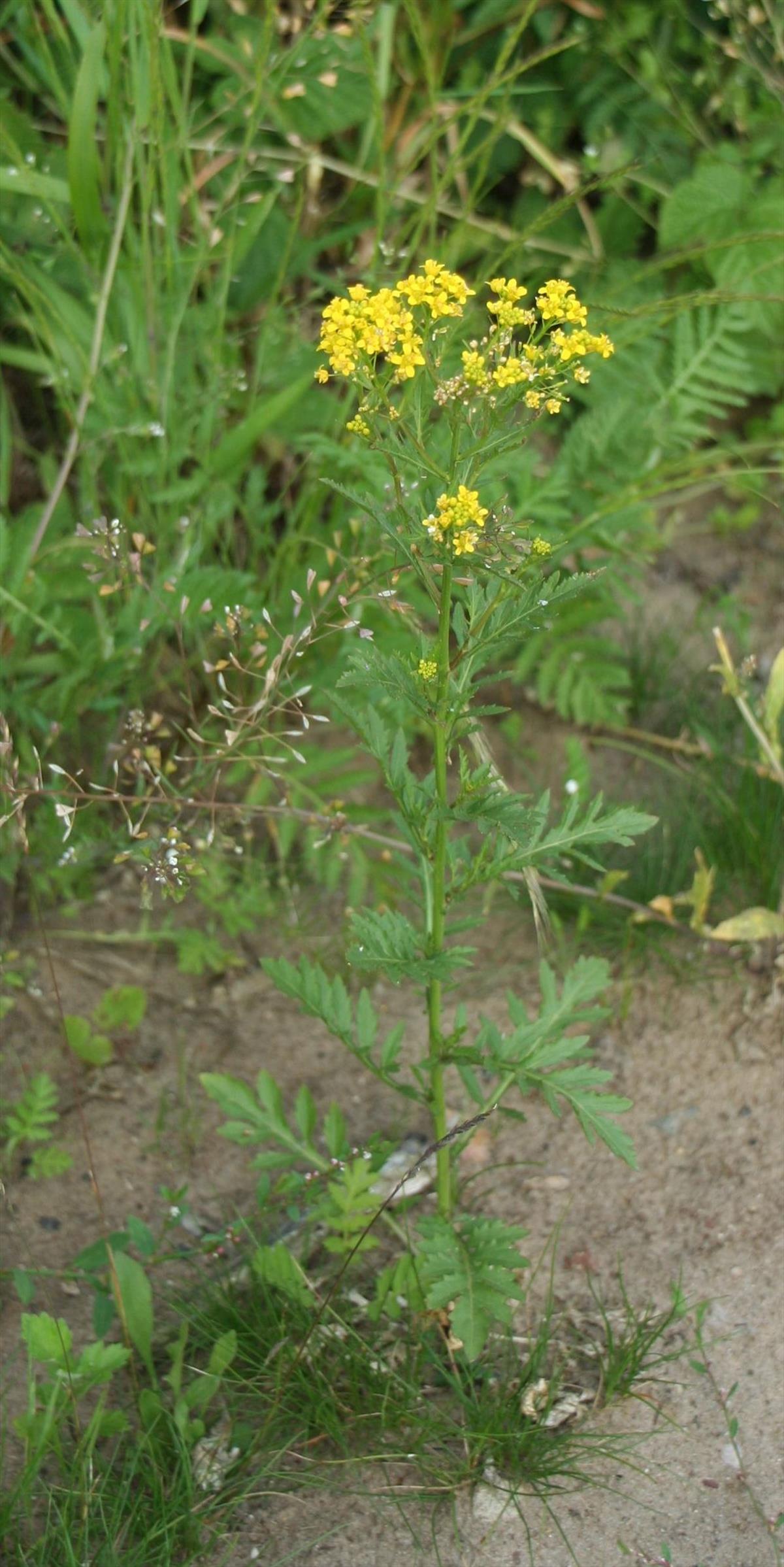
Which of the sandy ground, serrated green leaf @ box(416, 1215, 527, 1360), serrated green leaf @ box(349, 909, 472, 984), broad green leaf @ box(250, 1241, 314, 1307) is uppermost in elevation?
serrated green leaf @ box(349, 909, 472, 984)

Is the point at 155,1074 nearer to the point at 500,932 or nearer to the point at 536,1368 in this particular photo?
the point at 500,932

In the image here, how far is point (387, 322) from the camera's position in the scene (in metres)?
1.42

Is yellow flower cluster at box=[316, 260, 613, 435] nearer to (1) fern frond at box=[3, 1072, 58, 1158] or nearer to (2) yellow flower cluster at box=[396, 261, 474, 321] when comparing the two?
(2) yellow flower cluster at box=[396, 261, 474, 321]

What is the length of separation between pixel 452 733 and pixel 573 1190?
0.87 metres

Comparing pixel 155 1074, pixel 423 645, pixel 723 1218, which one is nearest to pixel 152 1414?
pixel 155 1074

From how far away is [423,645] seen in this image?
1.64 m

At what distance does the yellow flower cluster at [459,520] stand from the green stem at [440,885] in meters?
0.04

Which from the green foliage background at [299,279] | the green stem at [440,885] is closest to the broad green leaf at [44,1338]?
the green stem at [440,885]

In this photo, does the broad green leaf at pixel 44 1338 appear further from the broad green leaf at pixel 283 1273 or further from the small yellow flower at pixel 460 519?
the small yellow flower at pixel 460 519

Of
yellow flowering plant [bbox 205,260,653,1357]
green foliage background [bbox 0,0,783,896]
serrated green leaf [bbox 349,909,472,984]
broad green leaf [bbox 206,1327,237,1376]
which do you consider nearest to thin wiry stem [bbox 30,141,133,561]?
green foliage background [bbox 0,0,783,896]

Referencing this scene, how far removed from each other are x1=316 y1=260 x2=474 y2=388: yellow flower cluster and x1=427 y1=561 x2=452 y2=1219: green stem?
212 millimetres

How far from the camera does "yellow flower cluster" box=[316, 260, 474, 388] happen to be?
56.2 inches

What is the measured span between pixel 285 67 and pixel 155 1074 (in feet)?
5.33

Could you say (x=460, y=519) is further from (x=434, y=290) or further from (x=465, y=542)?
(x=434, y=290)
